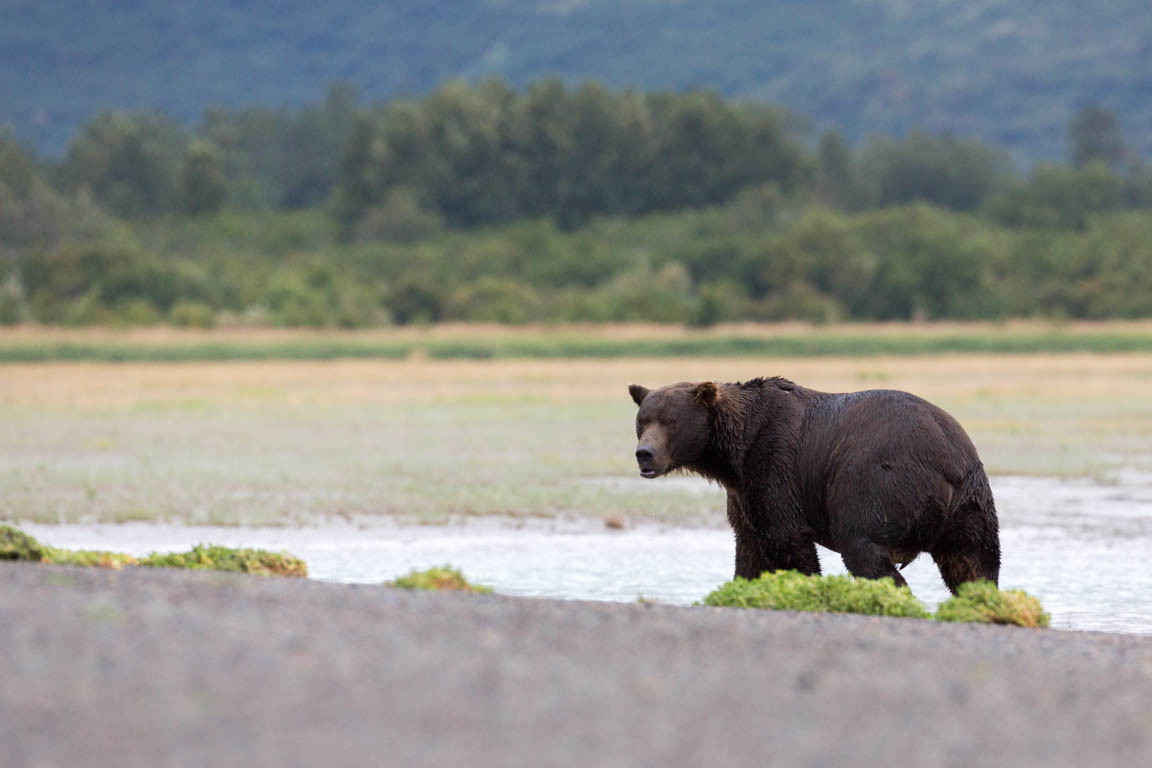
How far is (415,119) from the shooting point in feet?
305

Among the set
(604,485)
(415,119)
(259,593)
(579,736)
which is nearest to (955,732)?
(579,736)

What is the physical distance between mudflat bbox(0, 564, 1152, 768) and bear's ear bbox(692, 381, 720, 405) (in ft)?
7.77

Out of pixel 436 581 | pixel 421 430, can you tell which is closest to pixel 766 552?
pixel 436 581

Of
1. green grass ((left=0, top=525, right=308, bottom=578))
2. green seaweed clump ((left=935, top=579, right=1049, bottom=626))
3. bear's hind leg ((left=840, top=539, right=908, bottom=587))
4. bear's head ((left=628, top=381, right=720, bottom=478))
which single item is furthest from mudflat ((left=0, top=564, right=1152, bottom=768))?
bear's head ((left=628, top=381, right=720, bottom=478))

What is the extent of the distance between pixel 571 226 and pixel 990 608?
83744 mm

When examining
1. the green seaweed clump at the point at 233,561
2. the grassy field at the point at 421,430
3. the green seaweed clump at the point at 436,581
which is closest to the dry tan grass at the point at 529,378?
the grassy field at the point at 421,430

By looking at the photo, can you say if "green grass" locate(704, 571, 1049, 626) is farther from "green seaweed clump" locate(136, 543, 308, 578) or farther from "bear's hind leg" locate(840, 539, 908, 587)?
"green seaweed clump" locate(136, 543, 308, 578)

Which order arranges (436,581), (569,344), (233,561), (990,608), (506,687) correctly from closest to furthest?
1. (506,687)
2. (990,608)
3. (436,581)
4. (233,561)
5. (569,344)

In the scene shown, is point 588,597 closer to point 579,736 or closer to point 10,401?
point 579,736

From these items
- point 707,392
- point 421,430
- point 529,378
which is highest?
point 707,392

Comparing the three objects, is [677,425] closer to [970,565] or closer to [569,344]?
[970,565]

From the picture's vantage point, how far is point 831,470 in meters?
10.2

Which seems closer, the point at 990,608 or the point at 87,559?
the point at 990,608

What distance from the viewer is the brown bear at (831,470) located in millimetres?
9898
